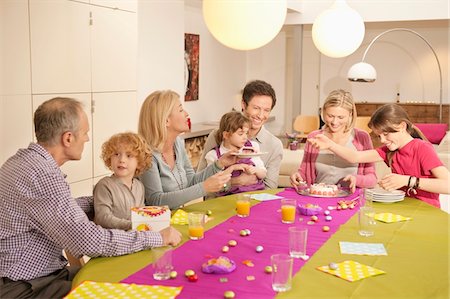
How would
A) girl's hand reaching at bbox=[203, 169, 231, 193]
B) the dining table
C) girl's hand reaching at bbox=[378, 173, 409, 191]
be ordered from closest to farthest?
the dining table
girl's hand reaching at bbox=[203, 169, 231, 193]
girl's hand reaching at bbox=[378, 173, 409, 191]

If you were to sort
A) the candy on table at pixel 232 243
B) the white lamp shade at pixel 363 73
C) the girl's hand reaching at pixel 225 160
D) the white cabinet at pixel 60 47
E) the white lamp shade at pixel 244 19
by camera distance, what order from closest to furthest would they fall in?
the candy on table at pixel 232 243
the white lamp shade at pixel 244 19
the girl's hand reaching at pixel 225 160
the white cabinet at pixel 60 47
the white lamp shade at pixel 363 73

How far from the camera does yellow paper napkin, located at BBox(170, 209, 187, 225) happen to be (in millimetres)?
2682

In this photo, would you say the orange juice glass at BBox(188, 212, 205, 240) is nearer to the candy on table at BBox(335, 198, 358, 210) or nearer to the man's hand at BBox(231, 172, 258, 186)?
the candy on table at BBox(335, 198, 358, 210)

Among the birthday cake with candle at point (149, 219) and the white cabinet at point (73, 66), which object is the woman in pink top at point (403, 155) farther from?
the white cabinet at point (73, 66)

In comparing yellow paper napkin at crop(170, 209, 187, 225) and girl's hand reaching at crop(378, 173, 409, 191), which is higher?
girl's hand reaching at crop(378, 173, 409, 191)

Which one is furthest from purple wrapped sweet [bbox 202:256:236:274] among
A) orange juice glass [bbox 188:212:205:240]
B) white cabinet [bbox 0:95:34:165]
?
white cabinet [bbox 0:95:34:165]

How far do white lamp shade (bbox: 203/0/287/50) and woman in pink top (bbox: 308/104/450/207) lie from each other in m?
1.10

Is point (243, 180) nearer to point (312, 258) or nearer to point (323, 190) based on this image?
point (323, 190)

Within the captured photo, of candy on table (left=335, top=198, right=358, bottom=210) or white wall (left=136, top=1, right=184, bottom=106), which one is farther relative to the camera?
white wall (left=136, top=1, right=184, bottom=106)

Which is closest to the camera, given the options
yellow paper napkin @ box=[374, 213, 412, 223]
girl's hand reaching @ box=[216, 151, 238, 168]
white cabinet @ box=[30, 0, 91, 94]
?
yellow paper napkin @ box=[374, 213, 412, 223]

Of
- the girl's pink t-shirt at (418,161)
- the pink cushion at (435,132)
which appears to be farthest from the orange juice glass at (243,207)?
the pink cushion at (435,132)

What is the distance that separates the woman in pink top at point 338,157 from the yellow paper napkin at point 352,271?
1.38 m

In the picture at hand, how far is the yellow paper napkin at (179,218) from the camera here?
2682 mm

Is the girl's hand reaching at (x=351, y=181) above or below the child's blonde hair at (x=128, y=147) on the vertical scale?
below
